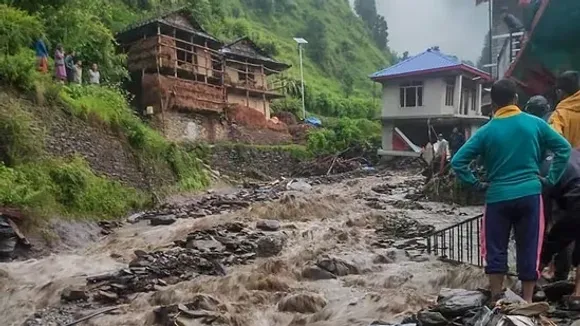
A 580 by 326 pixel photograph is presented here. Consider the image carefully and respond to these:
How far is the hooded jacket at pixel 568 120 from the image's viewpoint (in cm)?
489

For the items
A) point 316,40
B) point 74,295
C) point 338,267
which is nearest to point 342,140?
point 338,267

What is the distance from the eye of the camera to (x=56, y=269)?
29.5 feet

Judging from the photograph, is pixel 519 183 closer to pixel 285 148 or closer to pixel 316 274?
pixel 316 274

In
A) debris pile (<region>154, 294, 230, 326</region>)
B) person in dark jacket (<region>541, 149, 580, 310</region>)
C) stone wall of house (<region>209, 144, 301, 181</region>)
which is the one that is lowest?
debris pile (<region>154, 294, 230, 326</region>)

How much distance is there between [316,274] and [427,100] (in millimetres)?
23554

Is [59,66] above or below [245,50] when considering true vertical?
below

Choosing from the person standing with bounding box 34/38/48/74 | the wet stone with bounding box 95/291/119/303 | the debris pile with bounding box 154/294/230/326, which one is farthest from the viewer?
the person standing with bounding box 34/38/48/74

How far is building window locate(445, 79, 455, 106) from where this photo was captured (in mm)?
29328

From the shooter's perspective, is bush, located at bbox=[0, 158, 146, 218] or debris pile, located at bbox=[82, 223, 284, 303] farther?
bush, located at bbox=[0, 158, 146, 218]

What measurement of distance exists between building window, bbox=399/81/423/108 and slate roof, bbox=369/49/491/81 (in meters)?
0.73

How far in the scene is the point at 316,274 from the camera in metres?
8.23

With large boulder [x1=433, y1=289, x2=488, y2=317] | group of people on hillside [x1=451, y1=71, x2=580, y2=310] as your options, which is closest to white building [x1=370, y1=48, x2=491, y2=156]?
group of people on hillside [x1=451, y1=71, x2=580, y2=310]

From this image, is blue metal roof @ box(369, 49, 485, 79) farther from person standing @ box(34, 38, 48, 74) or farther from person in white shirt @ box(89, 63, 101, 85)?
person standing @ box(34, 38, 48, 74)

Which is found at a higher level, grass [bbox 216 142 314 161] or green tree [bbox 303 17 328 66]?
green tree [bbox 303 17 328 66]
